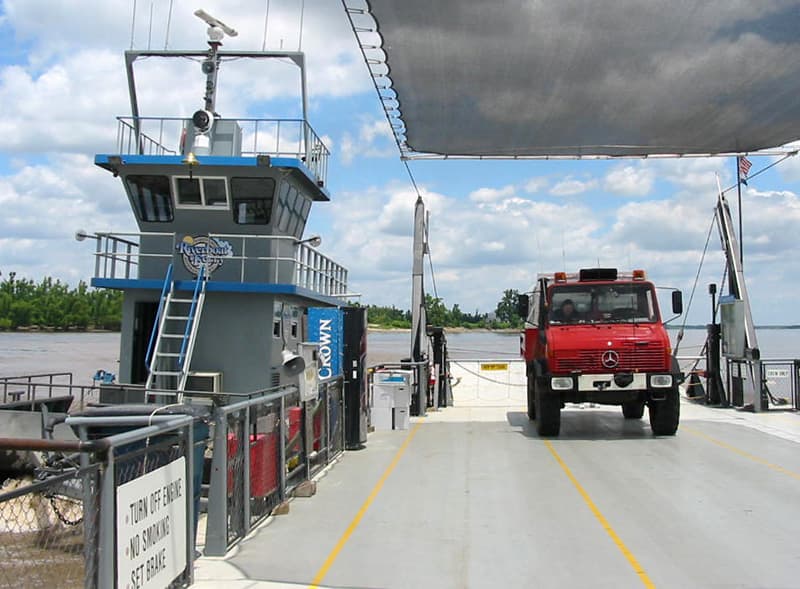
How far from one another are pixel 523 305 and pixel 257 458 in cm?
835

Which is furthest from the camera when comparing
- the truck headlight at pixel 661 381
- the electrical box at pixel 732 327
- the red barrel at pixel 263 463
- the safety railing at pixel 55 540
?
the electrical box at pixel 732 327

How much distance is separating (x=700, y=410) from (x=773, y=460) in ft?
24.3

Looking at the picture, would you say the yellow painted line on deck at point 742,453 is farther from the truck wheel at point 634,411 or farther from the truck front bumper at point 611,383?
the truck front bumper at point 611,383

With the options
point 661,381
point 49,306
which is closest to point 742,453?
point 661,381

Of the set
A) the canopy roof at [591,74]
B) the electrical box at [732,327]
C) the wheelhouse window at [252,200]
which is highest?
the canopy roof at [591,74]

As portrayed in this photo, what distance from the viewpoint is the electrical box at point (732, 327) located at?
1848 cm

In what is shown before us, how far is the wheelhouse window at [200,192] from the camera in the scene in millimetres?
15289

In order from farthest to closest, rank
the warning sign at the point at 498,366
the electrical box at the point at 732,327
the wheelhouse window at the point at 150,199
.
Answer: the warning sign at the point at 498,366 < the electrical box at the point at 732,327 < the wheelhouse window at the point at 150,199

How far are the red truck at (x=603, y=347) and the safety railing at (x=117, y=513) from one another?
8335mm

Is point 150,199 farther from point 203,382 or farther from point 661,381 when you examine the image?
point 661,381

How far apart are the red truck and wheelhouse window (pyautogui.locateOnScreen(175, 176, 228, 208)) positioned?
6.37 metres

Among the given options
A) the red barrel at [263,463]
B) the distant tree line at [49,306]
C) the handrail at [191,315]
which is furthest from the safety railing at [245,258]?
the distant tree line at [49,306]

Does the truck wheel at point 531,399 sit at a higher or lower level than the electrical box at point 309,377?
lower

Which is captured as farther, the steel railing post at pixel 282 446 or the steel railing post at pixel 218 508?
the steel railing post at pixel 282 446
